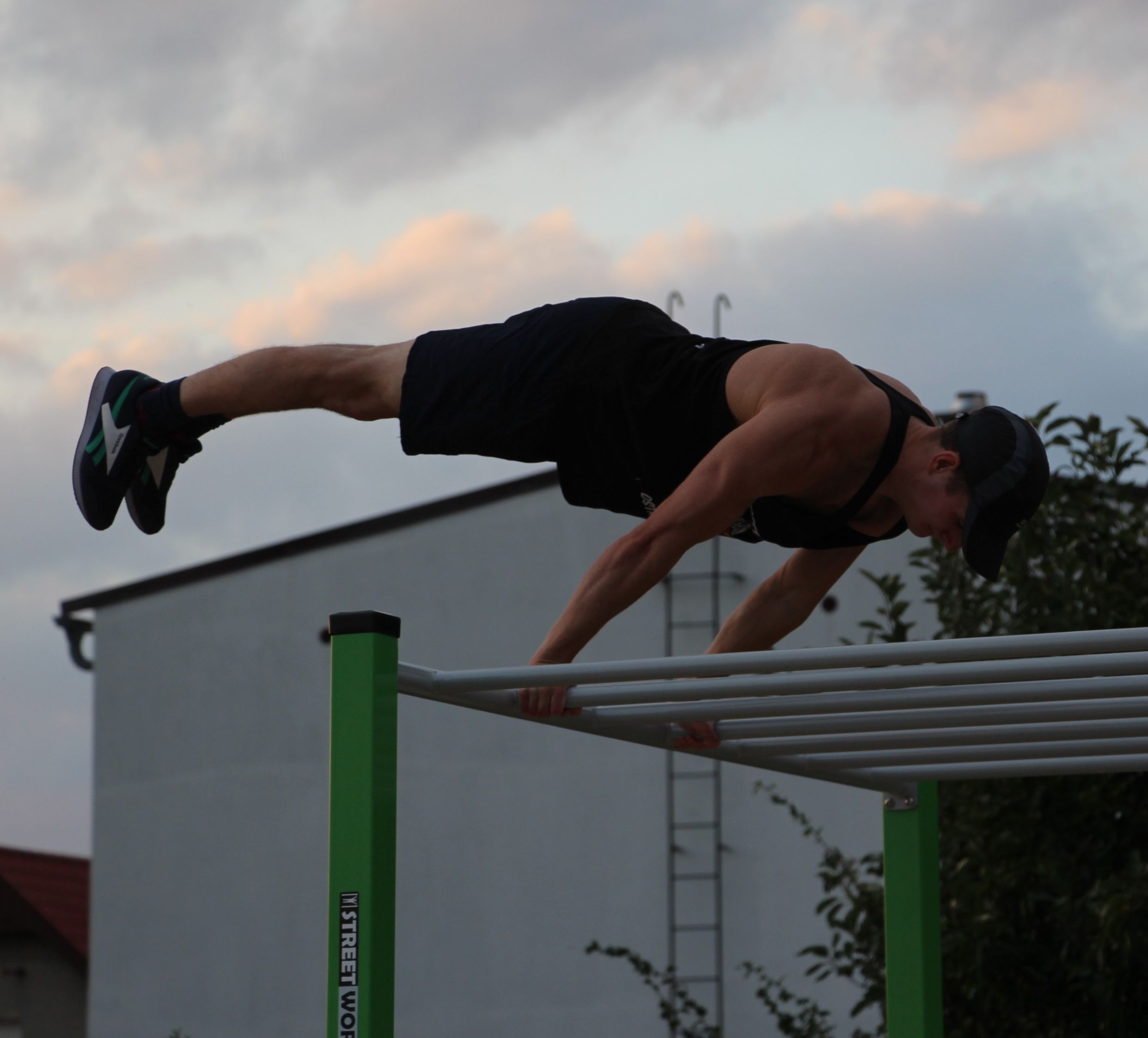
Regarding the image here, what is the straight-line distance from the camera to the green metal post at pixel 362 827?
103 inches

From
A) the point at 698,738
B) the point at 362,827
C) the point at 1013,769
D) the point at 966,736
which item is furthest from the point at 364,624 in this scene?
the point at 1013,769

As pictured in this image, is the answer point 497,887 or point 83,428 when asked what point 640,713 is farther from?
point 497,887

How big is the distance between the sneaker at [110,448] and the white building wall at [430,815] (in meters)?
7.25

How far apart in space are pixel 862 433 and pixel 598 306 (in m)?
0.60

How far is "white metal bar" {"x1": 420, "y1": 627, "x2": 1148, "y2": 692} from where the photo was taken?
248 centimetres

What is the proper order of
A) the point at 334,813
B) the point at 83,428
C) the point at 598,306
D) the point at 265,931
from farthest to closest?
the point at 265,931 → the point at 83,428 → the point at 598,306 → the point at 334,813

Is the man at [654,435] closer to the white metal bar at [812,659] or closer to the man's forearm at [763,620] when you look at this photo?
the man's forearm at [763,620]

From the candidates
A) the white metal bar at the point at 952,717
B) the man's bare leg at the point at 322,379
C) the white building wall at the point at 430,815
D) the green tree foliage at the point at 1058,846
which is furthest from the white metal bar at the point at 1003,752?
the white building wall at the point at 430,815

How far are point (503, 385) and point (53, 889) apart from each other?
13.8 metres

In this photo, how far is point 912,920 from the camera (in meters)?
4.04

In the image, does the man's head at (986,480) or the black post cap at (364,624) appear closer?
the black post cap at (364,624)

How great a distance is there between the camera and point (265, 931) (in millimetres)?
12680

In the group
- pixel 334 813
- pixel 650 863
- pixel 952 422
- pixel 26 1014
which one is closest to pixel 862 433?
pixel 952 422

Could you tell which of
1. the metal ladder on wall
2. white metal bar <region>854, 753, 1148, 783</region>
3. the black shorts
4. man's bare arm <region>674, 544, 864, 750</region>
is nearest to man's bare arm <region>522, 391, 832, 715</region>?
the black shorts
